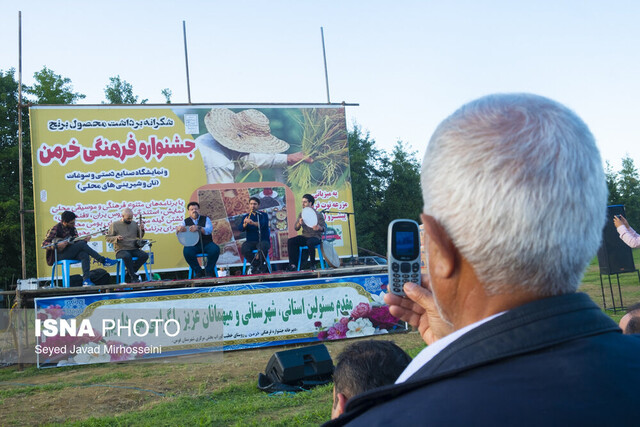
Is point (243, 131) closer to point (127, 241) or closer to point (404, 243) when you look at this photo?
point (127, 241)

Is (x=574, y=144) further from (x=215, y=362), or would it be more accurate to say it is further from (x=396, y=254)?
(x=215, y=362)

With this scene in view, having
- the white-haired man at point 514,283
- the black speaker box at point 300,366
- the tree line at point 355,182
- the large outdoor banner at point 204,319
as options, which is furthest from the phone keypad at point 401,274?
the tree line at point 355,182

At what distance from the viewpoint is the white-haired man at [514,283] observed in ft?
2.33

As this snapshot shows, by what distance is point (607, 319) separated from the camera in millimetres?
Result: 810

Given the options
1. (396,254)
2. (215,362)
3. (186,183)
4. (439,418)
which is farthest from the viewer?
(186,183)

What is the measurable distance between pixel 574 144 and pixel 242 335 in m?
8.36

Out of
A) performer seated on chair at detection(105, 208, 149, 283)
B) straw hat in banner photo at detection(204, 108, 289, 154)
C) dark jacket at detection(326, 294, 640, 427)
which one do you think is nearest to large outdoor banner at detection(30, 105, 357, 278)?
straw hat in banner photo at detection(204, 108, 289, 154)

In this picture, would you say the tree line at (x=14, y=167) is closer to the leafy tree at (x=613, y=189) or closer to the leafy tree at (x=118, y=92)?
the leafy tree at (x=118, y=92)

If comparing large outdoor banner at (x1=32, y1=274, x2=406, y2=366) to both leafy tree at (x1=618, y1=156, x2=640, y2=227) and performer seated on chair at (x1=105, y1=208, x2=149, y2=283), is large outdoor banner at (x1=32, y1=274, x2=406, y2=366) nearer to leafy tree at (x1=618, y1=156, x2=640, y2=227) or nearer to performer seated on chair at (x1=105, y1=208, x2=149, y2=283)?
performer seated on chair at (x1=105, y1=208, x2=149, y2=283)

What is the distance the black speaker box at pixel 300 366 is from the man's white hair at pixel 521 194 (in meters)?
5.31

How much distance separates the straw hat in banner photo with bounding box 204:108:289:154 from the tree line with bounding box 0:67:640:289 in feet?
24.1

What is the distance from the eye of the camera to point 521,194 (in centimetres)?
80

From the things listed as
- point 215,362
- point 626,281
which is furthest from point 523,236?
point 626,281

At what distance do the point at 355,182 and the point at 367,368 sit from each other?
28.2 metres
